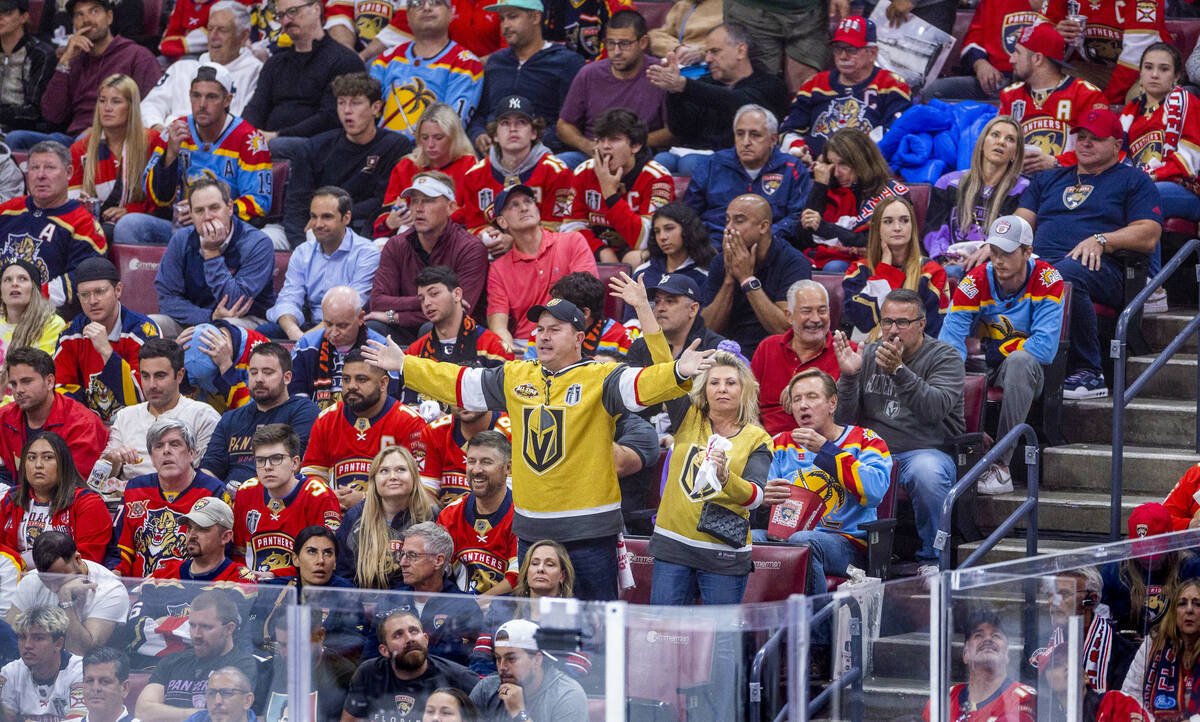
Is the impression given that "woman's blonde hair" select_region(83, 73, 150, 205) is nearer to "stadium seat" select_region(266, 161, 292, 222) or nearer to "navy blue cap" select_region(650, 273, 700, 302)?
"stadium seat" select_region(266, 161, 292, 222)

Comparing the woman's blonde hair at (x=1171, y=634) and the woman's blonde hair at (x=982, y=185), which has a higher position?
the woman's blonde hair at (x=982, y=185)

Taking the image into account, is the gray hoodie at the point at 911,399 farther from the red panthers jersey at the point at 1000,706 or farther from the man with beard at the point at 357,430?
the red panthers jersey at the point at 1000,706

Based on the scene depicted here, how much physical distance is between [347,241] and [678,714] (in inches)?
196

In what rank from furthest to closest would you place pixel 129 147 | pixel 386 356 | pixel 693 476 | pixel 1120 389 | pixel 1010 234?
pixel 129 147, pixel 1010 234, pixel 1120 389, pixel 386 356, pixel 693 476

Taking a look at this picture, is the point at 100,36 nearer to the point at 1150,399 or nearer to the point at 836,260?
the point at 836,260

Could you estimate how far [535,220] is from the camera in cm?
908

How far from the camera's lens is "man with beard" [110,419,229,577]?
7.72 metres

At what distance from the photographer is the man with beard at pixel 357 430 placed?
8016mm

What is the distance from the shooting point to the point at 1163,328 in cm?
916

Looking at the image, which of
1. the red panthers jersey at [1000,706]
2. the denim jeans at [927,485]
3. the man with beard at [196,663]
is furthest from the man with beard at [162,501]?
the red panthers jersey at [1000,706]

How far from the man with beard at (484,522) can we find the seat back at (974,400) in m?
2.29

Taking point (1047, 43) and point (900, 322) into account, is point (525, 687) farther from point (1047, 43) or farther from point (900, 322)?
point (1047, 43)

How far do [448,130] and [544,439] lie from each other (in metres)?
3.74

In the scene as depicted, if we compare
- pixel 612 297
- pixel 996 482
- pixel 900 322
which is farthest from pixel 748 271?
pixel 996 482
